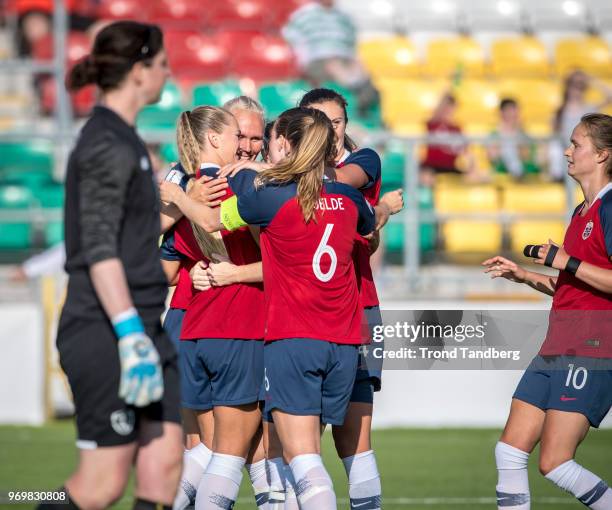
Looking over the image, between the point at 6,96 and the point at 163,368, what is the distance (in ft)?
37.9

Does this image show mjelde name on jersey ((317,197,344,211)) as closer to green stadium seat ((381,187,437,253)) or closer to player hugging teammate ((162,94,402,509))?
player hugging teammate ((162,94,402,509))

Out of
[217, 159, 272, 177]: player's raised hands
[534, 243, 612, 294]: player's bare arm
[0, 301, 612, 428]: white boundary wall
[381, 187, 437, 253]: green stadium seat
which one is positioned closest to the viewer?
[217, 159, 272, 177]: player's raised hands

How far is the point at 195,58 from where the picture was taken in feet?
53.3

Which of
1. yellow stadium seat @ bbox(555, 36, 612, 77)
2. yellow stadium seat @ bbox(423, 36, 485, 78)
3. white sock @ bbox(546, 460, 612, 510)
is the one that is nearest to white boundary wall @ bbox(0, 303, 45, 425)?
white sock @ bbox(546, 460, 612, 510)

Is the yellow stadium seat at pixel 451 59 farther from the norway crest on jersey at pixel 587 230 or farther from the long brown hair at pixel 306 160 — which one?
the long brown hair at pixel 306 160

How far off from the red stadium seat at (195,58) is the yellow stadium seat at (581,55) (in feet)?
17.0

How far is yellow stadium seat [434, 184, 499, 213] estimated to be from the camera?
480 inches

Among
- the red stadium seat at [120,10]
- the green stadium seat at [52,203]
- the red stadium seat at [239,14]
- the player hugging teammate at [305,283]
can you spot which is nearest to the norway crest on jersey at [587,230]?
the player hugging teammate at [305,283]

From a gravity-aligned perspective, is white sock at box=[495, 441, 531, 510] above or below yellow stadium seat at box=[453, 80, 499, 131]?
below

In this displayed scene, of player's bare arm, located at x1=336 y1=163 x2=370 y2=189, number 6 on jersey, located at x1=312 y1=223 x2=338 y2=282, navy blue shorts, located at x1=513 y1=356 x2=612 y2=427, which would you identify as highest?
player's bare arm, located at x1=336 y1=163 x2=370 y2=189

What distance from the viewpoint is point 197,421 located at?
585 cm

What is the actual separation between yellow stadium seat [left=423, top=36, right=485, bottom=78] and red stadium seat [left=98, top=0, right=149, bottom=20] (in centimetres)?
436

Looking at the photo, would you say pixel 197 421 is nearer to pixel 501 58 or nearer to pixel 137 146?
pixel 137 146

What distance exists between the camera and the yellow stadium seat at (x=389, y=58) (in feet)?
54.4
